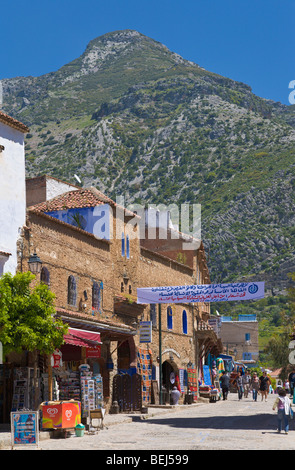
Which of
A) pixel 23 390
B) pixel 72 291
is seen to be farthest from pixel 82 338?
pixel 72 291

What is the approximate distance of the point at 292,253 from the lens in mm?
99000

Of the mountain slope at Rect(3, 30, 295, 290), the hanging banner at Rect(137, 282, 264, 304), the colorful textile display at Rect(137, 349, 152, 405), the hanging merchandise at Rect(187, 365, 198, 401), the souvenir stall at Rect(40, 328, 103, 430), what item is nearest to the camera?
the souvenir stall at Rect(40, 328, 103, 430)

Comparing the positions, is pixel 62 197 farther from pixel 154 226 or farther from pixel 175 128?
pixel 175 128

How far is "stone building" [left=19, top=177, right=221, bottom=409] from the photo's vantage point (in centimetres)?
2611

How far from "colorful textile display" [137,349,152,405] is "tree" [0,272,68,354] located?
1449cm

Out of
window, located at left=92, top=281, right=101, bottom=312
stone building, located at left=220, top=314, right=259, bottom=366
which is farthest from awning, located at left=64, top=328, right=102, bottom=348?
stone building, located at left=220, top=314, right=259, bottom=366

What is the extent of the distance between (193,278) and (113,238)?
46.4 ft

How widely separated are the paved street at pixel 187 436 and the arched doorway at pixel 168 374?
46.0 feet

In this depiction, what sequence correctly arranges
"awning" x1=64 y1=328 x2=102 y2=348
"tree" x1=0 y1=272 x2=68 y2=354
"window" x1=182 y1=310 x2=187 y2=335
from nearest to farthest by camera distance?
"tree" x1=0 y1=272 x2=68 y2=354, "awning" x1=64 y1=328 x2=102 y2=348, "window" x1=182 y1=310 x2=187 y2=335

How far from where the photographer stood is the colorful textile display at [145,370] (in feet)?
113

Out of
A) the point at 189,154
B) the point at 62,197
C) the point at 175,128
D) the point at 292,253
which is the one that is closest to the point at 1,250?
the point at 62,197

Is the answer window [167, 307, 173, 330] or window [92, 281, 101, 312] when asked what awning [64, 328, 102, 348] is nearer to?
window [92, 281, 101, 312]

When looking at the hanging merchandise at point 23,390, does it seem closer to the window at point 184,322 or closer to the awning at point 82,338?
the awning at point 82,338

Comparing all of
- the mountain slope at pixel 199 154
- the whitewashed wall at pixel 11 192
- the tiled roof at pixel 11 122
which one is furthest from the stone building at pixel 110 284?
the mountain slope at pixel 199 154
